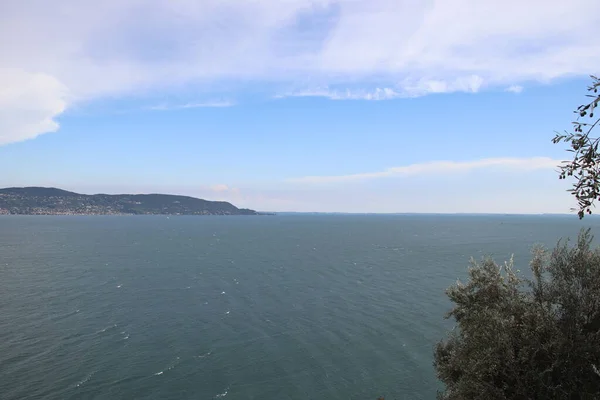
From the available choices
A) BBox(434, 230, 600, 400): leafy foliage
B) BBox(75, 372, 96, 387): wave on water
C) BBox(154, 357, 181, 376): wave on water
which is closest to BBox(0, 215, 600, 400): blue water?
BBox(154, 357, 181, 376): wave on water

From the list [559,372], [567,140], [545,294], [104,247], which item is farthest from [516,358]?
[104,247]

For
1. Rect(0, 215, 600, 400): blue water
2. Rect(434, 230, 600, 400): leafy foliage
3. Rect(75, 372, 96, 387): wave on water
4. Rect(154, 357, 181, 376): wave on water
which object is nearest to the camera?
Rect(434, 230, 600, 400): leafy foliage

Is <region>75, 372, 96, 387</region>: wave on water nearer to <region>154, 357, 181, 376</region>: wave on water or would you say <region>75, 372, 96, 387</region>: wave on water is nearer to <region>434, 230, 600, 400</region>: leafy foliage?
<region>154, 357, 181, 376</region>: wave on water

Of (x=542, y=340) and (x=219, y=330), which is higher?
(x=542, y=340)

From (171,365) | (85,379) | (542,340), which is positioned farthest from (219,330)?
(542,340)

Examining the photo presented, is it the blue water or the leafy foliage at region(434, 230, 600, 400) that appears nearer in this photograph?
the leafy foliage at region(434, 230, 600, 400)

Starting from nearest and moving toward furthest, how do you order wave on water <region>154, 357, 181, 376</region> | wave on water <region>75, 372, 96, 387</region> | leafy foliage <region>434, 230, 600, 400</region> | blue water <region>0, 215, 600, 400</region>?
1. leafy foliage <region>434, 230, 600, 400</region>
2. wave on water <region>75, 372, 96, 387</region>
3. blue water <region>0, 215, 600, 400</region>
4. wave on water <region>154, 357, 181, 376</region>

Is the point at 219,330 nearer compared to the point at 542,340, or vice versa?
the point at 542,340

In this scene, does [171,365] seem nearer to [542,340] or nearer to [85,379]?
[85,379]
